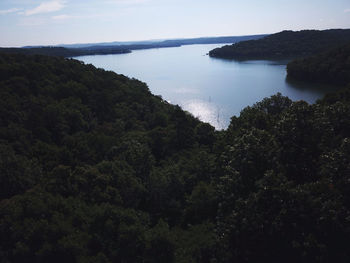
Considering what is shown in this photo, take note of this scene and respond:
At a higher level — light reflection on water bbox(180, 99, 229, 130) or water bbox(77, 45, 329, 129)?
water bbox(77, 45, 329, 129)

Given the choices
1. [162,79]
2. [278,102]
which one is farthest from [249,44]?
[278,102]

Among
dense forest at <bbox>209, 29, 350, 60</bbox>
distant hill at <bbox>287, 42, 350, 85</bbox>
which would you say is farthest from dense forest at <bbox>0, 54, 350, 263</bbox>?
dense forest at <bbox>209, 29, 350, 60</bbox>

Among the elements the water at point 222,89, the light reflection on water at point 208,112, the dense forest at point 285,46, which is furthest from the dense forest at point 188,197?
the dense forest at point 285,46

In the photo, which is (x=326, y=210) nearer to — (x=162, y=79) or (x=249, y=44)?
(x=162, y=79)

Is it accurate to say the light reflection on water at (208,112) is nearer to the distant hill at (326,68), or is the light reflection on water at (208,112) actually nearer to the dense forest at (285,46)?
the distant hill at (326,68)

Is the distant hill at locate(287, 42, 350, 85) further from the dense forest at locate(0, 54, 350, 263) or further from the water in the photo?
the dense forest at locate(0, 54, 350, 263)

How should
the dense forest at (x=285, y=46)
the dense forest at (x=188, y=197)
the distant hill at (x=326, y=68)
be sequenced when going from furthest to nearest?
the dense forest at (x=285, y=46) < the distant hill at (x=326, y=68) < the dense forest at (x=188, y=197)
